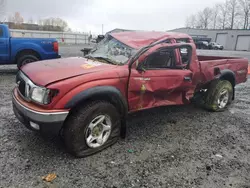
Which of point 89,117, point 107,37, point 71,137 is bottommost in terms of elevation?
point 71,137

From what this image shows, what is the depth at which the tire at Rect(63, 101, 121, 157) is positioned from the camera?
9.20ft

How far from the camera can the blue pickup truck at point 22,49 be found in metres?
7.53

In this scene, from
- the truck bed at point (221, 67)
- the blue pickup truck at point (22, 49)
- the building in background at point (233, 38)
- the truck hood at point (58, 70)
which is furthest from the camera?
the building in background at point (233, 38)

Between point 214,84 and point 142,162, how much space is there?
2741 millimetres

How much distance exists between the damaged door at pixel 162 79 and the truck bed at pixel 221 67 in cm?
42

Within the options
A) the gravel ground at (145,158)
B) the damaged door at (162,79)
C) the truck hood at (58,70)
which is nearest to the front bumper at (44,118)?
the truck hood at (58,70)

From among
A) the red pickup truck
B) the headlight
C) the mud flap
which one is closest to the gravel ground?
the mud flap

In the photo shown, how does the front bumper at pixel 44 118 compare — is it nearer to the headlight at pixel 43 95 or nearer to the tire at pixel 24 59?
the headlight at pixel 43 95

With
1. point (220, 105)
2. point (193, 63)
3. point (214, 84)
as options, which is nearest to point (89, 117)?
point (193, 63)

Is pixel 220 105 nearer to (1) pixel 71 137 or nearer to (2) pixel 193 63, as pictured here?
(2) pixel 193 63

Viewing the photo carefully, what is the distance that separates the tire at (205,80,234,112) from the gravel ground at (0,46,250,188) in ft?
1.98

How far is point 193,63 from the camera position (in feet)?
13.7

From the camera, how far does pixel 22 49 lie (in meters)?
7.73

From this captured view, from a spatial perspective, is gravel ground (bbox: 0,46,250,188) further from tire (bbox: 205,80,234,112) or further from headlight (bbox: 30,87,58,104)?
headlight (bbox: 30,87,58,104)
